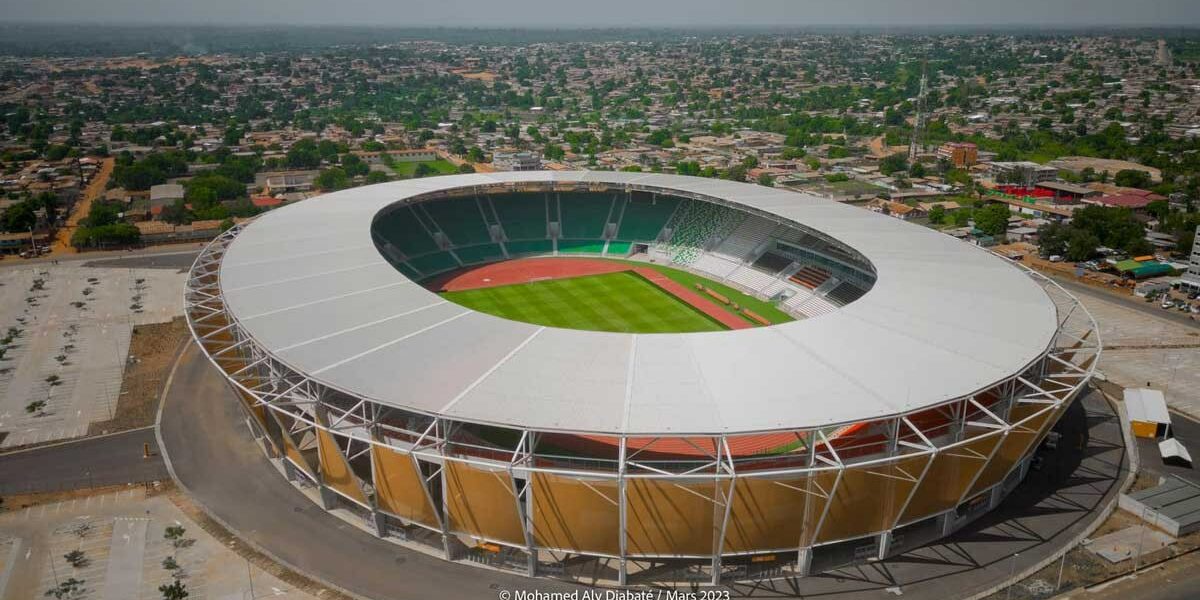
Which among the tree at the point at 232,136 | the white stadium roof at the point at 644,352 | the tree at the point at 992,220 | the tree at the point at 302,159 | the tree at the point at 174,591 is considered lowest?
the tree at the point at 174,591

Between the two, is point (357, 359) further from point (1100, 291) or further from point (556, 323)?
point (1100, 291)

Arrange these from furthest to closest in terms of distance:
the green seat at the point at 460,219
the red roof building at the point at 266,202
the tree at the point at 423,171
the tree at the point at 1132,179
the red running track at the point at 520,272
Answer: the tree at the point at 423,171 → the tree at the point at 1132,179 → the red roof building at the point at 266,202 → the green seat at the point at 460,219 → the red running track at the point at 520,272

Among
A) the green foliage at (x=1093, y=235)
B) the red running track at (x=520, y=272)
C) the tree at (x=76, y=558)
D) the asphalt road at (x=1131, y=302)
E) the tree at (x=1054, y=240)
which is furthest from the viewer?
the tree at (x=1054, y=240)

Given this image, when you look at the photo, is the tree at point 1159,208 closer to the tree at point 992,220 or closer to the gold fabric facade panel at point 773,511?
the tree at point 992,220

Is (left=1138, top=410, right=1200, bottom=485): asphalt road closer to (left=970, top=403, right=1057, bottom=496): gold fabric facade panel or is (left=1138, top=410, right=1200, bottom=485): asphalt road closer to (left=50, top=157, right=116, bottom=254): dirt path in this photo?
(left=970, top=403, right=1057, bottom=496): gold fabric facade panel

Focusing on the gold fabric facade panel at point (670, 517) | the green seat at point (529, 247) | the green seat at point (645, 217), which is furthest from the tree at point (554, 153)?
the gold fabric facade panel at point (670, 517)

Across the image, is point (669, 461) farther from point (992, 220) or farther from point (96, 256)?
point (96, 256)

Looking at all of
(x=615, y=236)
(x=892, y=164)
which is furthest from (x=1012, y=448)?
(x=892, y=164)
